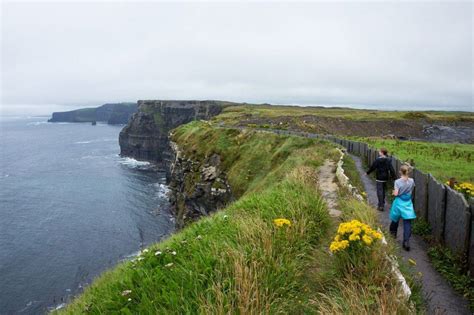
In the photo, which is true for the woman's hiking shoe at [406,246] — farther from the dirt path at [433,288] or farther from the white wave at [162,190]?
the white wave at [162,190]

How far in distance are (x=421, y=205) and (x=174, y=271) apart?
9454mm

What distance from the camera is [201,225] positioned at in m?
10.5

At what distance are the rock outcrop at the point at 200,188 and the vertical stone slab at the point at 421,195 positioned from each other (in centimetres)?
2436

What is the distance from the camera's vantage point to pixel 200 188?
4266cm

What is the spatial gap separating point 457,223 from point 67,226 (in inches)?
2060

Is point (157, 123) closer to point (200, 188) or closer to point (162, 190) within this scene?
point (162, 190)

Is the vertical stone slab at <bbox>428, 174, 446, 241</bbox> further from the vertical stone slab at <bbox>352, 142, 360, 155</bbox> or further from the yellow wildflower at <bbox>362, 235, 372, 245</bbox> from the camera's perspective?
the vertical stone slab at <bbox>352, 142, 360, 155</bbox>

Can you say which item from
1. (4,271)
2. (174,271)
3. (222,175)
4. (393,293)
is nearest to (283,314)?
(393,293)

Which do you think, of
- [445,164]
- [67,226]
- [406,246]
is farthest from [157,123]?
[406,246]

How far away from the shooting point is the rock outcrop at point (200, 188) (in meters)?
39.1

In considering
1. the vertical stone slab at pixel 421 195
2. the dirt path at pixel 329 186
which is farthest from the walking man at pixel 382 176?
the dirt path at pixel 329 186

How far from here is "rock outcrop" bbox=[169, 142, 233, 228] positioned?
128 feet

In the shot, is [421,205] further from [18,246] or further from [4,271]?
[18,246]

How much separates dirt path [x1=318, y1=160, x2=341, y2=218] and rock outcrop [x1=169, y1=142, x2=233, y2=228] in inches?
593
